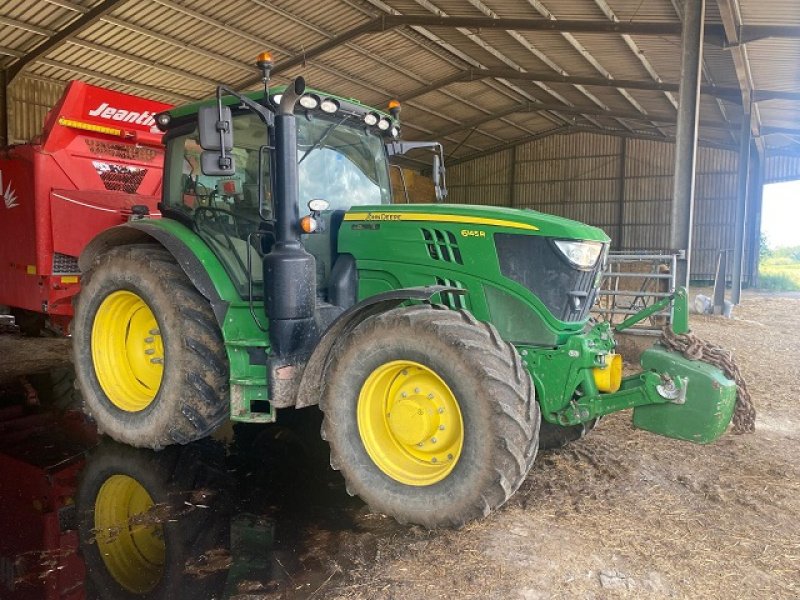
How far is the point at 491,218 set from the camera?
11.8 ft

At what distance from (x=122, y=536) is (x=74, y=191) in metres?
4.72

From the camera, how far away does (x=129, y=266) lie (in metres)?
4.42

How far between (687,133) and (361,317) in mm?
7676

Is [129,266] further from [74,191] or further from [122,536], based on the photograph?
[74,191]

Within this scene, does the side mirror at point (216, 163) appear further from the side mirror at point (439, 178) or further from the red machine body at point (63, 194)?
the red machine body at point (63, 194)

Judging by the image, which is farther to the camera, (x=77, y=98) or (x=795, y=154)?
(x=795, y=154)

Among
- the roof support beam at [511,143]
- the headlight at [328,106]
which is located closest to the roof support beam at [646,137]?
the roof support beam at [511,143]

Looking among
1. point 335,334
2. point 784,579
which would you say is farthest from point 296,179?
point 784,579

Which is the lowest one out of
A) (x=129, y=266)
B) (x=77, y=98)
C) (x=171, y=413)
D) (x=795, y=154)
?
(x=171, y=413)

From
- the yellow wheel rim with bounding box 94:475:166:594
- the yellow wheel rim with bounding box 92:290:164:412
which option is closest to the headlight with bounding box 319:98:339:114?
the yellow wheel rim with bounding box 92:290:164:412

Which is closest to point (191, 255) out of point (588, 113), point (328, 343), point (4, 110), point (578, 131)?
point (328, 343)

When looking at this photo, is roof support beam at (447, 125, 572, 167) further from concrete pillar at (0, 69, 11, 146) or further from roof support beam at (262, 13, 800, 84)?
concrete pillar at (0, 69, 11, 146)

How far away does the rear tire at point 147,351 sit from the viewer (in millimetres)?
4121

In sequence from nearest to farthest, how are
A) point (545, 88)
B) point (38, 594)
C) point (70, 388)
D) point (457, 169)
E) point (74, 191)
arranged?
point (38, 594) < point (70, 388) < point (74, 191) < point (545, 88) < point (457, 169)
